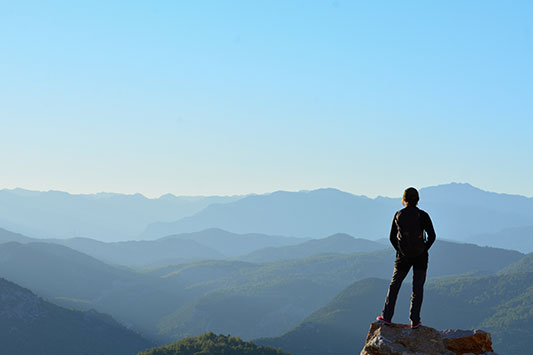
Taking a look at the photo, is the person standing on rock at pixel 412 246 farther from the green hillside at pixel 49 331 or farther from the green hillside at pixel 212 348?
the green hillside at pixel 49 331

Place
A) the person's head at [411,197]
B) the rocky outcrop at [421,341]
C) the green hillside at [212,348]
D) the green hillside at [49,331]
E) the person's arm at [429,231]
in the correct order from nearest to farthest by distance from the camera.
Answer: the rocky outcrop at [421,341] < the person's arm at [429,231] < the person's head at [411,197] < the green hillside at [212,348] < the green hillside at [49,331]

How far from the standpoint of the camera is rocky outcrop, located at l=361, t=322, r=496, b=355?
16891 mm

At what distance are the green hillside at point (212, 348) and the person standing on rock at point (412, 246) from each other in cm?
11513

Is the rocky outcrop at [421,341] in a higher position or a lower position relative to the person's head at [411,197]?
lower

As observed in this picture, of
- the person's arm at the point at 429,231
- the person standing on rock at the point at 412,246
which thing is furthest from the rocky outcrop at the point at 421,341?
the person's arm at the point at 429,231

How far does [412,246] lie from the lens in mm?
17703

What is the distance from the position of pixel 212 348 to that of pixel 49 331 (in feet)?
252

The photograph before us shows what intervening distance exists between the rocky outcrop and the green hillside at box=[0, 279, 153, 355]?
174749 mm

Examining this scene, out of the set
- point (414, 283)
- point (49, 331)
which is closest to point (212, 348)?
point (49, 331)

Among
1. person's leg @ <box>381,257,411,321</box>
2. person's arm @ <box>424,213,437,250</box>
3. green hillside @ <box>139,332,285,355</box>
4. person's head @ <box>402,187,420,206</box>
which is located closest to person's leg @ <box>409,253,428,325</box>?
person's leg @ <box>381,257,411,321</box>

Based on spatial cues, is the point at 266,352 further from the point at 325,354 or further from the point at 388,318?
the point at 388,318

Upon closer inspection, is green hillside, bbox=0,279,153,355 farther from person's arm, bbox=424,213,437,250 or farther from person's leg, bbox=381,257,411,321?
person's arm, bbox=424,213,437,250

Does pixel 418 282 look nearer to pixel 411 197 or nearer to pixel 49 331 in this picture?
pixel 411 197

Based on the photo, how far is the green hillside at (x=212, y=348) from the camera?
127375 millimetres
